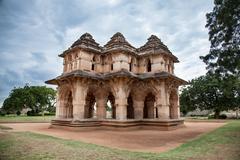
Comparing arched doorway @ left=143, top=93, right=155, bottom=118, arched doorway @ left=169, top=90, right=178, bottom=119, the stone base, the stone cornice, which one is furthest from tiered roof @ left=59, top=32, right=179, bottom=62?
the stone base

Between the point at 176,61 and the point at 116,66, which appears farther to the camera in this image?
the point at 176,61

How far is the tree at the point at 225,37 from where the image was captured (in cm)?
1177

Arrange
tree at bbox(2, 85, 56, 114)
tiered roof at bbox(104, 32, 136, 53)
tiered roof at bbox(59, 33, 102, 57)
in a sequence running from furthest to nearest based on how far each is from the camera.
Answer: tree at bbox(2, 85, 56, 114)
tiered roof at bbox(104, 32, 136, 53)
tiered roof at bbox(59, 33, 102, 57)

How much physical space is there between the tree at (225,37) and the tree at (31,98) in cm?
4435

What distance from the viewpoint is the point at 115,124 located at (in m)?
17.3

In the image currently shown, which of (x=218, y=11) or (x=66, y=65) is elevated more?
(x=218, y=11)

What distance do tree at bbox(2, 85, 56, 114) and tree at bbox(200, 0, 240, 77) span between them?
44345 millimetres

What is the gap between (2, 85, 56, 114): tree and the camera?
48562 millimetres

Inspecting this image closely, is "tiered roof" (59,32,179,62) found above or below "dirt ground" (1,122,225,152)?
above

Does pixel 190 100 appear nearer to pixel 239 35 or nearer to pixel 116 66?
pixel 116 66

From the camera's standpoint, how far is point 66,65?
68.4 ft

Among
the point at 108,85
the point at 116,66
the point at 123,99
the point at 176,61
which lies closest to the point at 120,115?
the point at 123,99

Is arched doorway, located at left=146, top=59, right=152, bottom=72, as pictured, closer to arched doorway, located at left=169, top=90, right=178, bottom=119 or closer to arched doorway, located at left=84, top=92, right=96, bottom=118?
arched doorway, located at left=169, top=90, right=178, bottom=119

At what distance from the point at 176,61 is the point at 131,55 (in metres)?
6.00
